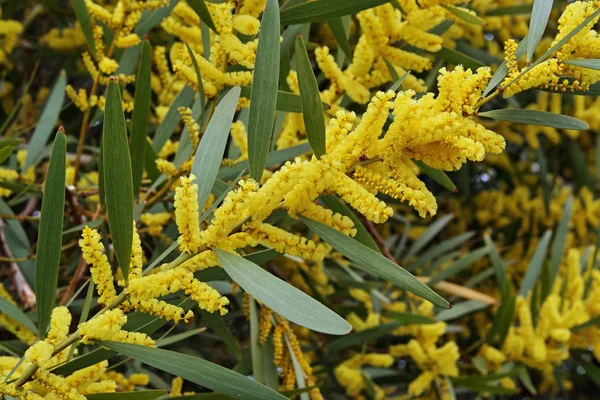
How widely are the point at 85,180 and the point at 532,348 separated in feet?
3.76

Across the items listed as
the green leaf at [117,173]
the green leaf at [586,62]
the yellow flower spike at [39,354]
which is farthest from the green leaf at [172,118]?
the green leaf at [586,62]

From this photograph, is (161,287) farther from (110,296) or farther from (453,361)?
(453,361)

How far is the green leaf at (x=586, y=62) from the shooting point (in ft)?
2.42

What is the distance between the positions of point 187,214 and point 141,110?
426 millimetres

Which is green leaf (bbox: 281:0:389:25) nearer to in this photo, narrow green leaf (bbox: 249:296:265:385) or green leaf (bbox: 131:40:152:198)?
green leaf (bbox: 131:40:152:198)

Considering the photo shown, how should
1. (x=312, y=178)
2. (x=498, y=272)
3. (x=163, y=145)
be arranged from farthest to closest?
1. (x=498, y=272)
2. (x=163, y=145)
3. (x=312, y=178)

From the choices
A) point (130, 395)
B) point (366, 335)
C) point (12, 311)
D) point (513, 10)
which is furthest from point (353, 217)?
point (513, 10)

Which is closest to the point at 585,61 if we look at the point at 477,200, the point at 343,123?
the point at 343,123

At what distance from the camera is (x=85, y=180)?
1505 mm

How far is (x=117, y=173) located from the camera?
0.76 meters

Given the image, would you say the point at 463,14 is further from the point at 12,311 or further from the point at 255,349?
the point at 12,311

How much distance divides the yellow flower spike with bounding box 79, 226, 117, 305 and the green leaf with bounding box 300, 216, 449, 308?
8.7 inches

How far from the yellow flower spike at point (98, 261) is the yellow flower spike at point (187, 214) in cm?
9

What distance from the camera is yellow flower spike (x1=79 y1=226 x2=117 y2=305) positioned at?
707 millimetres
